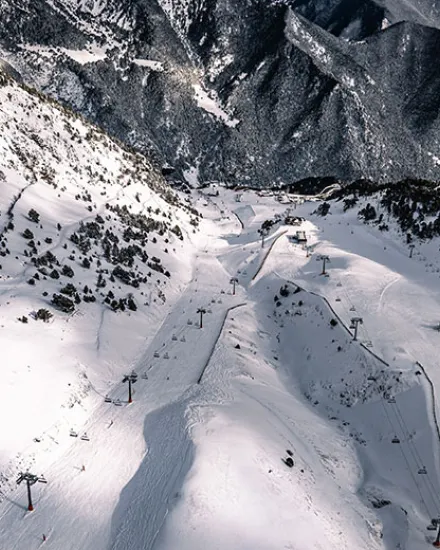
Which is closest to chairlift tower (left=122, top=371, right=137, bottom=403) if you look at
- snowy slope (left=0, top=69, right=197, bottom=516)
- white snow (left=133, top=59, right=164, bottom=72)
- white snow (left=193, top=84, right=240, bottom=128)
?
snowy slope (left=0, top=69, right=197, bottom=516)

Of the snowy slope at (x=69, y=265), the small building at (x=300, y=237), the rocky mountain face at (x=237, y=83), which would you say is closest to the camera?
the snowy slope at (x=69, y=265)

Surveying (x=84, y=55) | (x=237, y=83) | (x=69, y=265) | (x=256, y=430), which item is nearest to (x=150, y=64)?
(x=84, y=55)

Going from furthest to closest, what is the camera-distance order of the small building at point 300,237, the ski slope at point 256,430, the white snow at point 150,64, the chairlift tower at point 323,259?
the white snow at point 150,64 → the small building at point 300,237 → the chairlift tower at point 323,259 → the ski slope at point 256,430

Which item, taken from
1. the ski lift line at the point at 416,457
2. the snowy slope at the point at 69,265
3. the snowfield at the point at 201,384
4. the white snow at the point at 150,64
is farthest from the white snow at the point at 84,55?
the ski lift line at the point at 416,457

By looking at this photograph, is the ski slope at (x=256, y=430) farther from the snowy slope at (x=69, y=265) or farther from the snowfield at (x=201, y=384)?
the snowy slope at (x=69, y=265)

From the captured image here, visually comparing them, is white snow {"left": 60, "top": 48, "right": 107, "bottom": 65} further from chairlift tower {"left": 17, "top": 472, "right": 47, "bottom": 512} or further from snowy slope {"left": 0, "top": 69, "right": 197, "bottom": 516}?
chairlift tower {"left": 17, "top": 472, "right": 47, "bottom": 512}

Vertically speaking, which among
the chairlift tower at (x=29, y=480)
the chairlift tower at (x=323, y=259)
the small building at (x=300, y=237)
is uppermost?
the small building at (x=300, y=237)
